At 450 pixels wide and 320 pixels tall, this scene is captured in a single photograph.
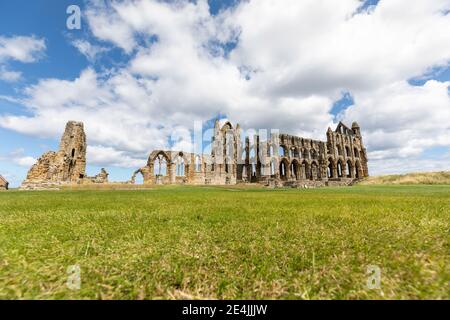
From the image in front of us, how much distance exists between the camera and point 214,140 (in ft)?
153

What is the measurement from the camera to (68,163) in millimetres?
35250

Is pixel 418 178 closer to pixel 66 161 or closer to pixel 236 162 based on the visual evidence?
pixel 236 162

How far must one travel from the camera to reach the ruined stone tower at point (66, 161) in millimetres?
33688

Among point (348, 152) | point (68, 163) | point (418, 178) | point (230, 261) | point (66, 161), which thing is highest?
point (348, 152)

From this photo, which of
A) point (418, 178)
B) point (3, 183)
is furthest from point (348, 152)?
point (3, 183)

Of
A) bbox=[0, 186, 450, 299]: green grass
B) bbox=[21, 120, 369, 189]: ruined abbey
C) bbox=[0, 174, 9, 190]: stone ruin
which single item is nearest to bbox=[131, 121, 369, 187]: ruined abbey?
bbox=[21, 120, 369, 189]: ruined abbey

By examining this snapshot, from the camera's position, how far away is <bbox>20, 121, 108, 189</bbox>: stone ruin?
3372cm

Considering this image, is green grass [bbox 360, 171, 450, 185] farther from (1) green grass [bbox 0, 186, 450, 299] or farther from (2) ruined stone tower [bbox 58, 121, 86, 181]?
(2) ruined stone tower [bbox 58, 121, 86, 181]

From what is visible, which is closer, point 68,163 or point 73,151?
point 68,163

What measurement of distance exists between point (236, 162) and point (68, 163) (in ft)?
95.4

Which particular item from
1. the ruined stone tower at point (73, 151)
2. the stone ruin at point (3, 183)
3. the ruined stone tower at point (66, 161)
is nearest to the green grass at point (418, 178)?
the ruined stone tower at point (73, 151)
